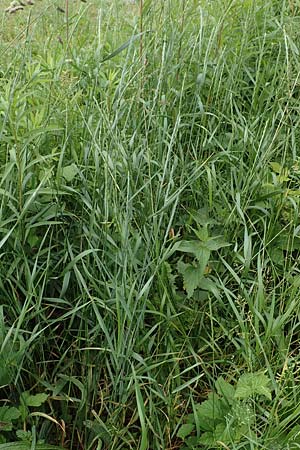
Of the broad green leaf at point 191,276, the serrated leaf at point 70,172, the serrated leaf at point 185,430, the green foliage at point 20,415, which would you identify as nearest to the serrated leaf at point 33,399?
the green foliage at point 20,415

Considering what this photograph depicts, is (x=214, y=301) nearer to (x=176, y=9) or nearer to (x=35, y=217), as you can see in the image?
(x=35, y=217)

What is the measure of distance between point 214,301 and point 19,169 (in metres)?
0.67

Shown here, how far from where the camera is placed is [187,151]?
223cm

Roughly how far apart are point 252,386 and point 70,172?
830 millimetres

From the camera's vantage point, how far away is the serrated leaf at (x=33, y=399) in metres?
1.69

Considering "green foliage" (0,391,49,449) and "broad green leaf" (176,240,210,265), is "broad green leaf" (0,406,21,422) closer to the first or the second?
"green foliage" (0,391,49,449)

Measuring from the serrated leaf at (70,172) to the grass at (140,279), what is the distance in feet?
0.06

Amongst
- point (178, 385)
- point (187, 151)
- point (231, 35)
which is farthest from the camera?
point (231, 35)

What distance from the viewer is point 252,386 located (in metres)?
1.55

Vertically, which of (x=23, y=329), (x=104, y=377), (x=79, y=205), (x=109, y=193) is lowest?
(x=104, y=377)

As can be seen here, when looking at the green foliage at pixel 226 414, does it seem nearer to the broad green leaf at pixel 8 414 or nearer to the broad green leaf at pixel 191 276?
the broad green leaf at pixel 191 276

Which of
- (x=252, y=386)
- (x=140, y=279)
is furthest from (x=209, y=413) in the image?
(x=140, y=279)

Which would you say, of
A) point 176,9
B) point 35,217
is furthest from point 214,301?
point 176,9

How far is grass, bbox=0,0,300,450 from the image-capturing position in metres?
1.70
